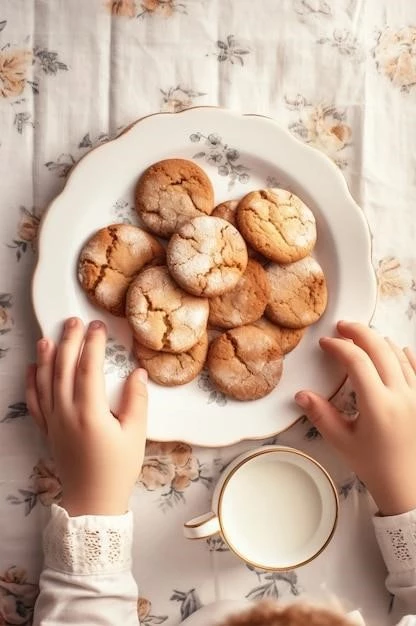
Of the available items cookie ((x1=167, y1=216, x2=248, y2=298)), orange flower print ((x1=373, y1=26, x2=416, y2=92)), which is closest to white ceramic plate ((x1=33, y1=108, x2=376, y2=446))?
cookie ((x1=167, y1=216, x2=248, y2=298))

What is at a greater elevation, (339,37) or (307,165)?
(339,37)

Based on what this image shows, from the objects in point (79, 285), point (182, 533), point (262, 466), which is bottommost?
point (182, 533)

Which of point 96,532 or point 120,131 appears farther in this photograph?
point 120,131

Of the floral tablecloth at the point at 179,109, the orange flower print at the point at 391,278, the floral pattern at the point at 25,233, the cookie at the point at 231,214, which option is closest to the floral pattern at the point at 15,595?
the floral tablecloth at the point at 179,109

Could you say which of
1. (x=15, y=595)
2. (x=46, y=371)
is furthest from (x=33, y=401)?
(x=15, y=595)

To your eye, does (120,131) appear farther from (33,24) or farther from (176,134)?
(33,24)

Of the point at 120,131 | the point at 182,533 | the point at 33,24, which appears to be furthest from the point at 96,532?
the point at 33,24

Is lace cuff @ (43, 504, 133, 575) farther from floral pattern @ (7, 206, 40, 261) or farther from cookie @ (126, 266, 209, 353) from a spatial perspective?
floral pattern @ (7, 206, 40, 261)
